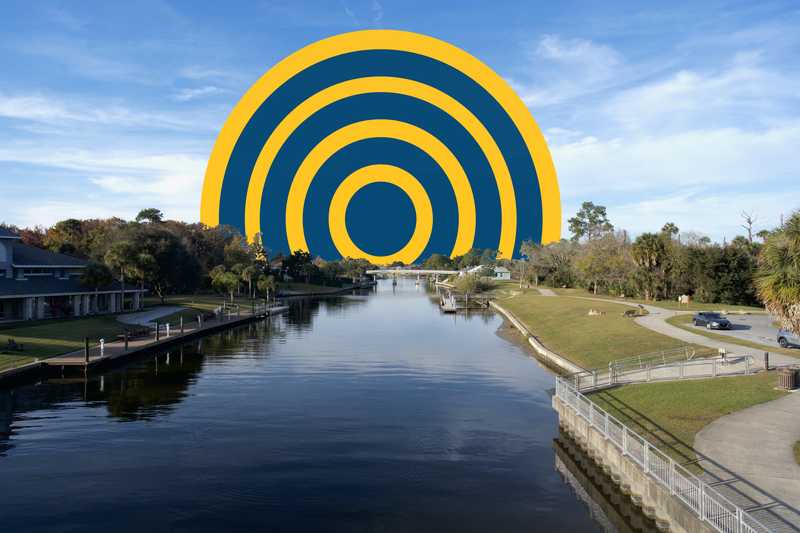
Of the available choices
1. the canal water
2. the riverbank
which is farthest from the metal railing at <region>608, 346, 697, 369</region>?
the riverbank

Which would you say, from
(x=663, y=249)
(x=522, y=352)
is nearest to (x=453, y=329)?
(x=522, y=352)

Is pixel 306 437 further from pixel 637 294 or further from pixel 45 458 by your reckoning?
pixel 637 294

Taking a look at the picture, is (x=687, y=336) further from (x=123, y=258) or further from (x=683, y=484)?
(x=123, y=258)

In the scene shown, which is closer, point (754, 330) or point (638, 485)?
point (638, 485)

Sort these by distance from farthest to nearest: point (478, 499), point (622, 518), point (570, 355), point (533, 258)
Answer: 1. point (533, 258)
2. point (570, 355)
3. point (478, 499)
4. point (622, 518)

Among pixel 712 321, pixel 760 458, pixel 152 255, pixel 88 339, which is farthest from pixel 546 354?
pixel 152 255

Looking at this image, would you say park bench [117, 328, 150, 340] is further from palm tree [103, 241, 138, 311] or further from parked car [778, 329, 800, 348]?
parked car [778, 329, 800, 348]
